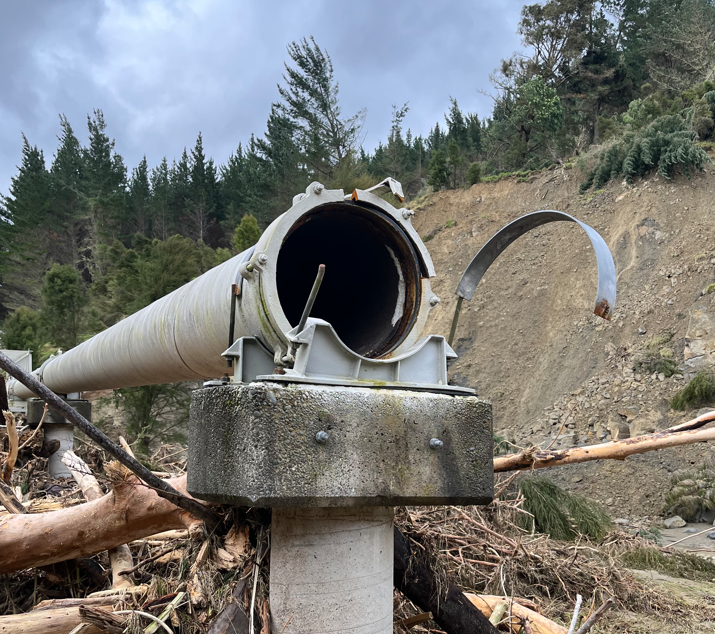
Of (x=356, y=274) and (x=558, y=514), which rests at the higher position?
(x=356, y=274)

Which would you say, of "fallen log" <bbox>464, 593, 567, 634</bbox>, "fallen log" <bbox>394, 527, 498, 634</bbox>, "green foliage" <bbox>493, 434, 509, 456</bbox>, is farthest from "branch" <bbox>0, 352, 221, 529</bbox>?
"green foliage" <bbox>493, 434, 509, 456</bbox>

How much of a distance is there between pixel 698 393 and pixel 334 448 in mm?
10493

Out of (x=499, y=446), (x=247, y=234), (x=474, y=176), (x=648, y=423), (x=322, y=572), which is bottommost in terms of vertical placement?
(x=648, y=423)

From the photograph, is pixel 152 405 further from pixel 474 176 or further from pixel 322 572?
pixel 474 176

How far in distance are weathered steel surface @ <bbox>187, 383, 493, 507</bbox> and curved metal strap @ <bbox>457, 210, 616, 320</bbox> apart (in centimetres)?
59

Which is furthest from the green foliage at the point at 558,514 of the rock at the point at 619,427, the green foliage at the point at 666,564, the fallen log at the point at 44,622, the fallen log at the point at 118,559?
the rock at the point at 619,427

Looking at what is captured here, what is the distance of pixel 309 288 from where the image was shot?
9.32 ft

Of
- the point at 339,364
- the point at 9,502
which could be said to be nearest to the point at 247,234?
the point at 9,502

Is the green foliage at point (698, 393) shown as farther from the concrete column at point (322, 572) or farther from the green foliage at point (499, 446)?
the concrete column at point (322, 572)

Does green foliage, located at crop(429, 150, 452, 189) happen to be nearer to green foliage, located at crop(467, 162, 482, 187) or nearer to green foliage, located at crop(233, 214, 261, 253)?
green foliage, located at crop(467, 162, 482, 187)

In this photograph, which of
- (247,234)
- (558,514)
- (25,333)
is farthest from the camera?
(247,234)

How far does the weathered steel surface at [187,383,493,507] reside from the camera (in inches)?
71.7

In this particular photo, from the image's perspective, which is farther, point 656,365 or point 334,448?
point 656,365

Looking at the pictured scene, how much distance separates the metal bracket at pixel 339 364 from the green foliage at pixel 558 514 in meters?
3.55
